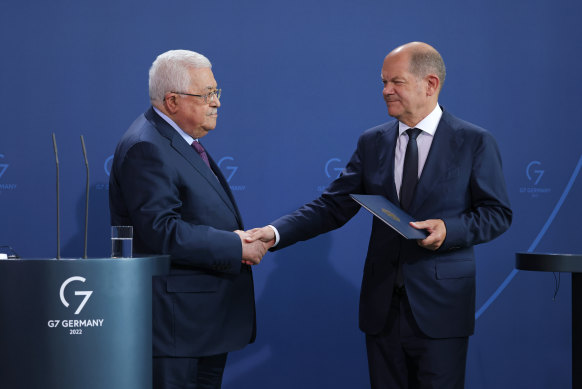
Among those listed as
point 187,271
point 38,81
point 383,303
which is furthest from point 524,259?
point 38,81

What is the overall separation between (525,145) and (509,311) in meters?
1.05

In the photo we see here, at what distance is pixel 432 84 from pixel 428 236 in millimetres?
751

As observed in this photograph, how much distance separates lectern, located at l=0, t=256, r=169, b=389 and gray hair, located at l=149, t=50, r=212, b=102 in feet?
3.58

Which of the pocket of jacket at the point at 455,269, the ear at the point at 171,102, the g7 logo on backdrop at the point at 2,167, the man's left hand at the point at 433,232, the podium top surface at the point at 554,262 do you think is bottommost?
the pocket of jacket at the point at 455,269

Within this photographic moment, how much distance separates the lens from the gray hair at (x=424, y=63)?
2.94 metres

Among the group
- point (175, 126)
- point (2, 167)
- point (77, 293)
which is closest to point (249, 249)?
point (175, 126)

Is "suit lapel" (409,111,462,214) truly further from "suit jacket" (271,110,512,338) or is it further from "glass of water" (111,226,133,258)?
"glass of water" (111,226,133,258)

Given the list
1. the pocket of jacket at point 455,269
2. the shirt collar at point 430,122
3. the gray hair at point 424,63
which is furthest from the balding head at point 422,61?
the pocket of jacket at point 455,269

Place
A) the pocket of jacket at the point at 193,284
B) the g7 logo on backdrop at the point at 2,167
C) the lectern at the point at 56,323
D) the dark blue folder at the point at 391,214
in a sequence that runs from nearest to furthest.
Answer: the lectern at the point at 56,323, the dark blue folder at the point at 391,214, the pocket of jacket at the point at 193,284, the g7 logo on backdrop at the point at 2,167

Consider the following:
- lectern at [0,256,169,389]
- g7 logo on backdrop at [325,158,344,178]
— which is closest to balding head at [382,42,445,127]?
g7 logo on backdrop at [325,158,344,178]

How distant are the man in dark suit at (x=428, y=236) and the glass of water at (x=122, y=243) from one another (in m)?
0.94

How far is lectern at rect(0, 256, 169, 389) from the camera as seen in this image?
6.11 ft

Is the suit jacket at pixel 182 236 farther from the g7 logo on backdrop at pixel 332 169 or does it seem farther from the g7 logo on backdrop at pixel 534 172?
the g7 logo on backdrop at pixel 534 172

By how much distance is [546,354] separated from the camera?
417 centimetres
